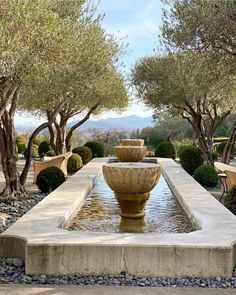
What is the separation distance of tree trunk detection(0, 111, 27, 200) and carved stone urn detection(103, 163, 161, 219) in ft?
16.6

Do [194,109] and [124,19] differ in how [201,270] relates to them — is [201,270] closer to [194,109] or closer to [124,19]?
[124,19]

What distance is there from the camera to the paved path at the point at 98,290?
476cm

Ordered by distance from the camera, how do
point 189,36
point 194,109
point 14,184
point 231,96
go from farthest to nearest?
point 194,109
point 231,96
point 14,184
point 189,36

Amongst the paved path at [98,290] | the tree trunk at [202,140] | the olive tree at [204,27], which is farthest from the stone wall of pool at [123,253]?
the tree trunk at [202,140]

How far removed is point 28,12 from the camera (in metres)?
7.81

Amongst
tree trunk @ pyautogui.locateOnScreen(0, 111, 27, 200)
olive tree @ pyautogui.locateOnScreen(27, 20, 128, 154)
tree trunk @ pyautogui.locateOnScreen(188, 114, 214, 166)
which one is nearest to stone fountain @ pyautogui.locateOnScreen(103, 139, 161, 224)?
olive tree @ pyautogui.locateOnScreen(27, 20, 128, 154)

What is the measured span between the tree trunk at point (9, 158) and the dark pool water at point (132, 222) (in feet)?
7.72

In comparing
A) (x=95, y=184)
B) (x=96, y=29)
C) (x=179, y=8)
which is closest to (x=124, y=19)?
(x=96, y=29)

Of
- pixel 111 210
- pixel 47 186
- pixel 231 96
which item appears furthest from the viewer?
pixel 231 96

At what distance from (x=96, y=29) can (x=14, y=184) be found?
499 centimetres

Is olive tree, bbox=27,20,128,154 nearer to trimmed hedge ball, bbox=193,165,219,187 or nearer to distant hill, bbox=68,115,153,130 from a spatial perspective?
trimmed hedge ball, bbox=193,165,219,187

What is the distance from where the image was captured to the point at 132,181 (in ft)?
23.8

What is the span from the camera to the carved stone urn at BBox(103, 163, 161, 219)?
7.19m

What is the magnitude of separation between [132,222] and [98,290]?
2.94 metres
